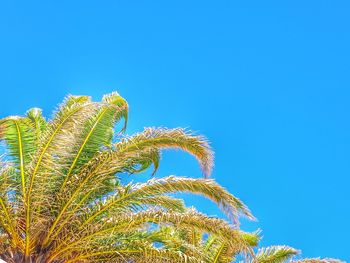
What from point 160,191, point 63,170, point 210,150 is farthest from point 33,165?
point 210,150

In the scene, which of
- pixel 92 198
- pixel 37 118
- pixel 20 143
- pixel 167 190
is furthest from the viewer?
pixel 37 118

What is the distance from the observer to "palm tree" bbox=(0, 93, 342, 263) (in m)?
10.3

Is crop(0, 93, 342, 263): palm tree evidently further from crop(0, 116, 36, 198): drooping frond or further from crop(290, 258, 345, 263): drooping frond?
crop(290, 258, 345, 263): drooping frond

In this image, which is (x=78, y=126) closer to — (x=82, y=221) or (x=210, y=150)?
(x=82, y=221)

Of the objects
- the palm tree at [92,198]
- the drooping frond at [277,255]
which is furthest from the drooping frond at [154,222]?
the drooping frond at [277,255]

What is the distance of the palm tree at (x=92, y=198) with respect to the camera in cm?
1030

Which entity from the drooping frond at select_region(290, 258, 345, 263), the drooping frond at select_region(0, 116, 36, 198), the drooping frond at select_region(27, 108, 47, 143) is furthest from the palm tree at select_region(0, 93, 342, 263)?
the drooping frond at select_region(290, 258, 345, 263)

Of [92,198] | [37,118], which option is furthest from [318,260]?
[37,118]

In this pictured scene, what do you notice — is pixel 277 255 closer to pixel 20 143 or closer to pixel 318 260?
pixel 318 260

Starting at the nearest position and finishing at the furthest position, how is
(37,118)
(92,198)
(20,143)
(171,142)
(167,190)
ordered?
(20,143), (167,190), (92,198), (171,142), (37,118)

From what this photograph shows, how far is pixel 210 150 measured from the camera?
10977mm

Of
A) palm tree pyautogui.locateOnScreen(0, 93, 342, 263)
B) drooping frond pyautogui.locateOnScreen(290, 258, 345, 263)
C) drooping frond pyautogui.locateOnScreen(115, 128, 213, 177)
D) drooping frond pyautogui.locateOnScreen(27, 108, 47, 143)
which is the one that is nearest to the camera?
palm tree pyautogui.locateOnScreen(0, 93, 342, 263)

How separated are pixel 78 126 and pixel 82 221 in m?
1.82

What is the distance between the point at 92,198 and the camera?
10852mm
